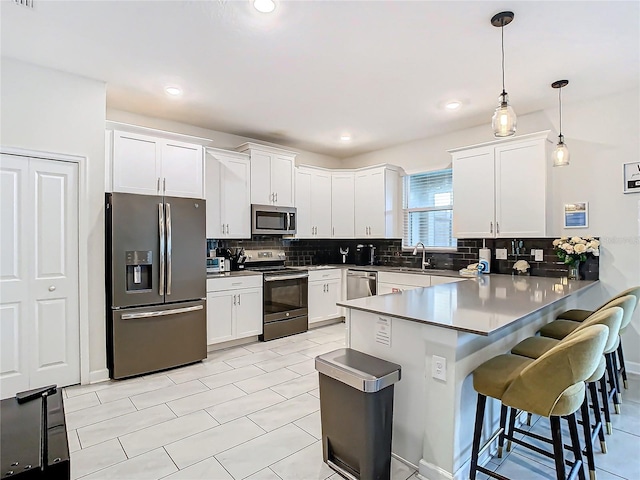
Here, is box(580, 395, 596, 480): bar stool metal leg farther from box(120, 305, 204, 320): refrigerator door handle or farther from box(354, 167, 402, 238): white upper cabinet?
Result: box(354, 167, 402, 238): white upper cabinet

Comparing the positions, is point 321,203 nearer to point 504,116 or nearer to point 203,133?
point 203,133

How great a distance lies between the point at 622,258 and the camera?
3482 mm

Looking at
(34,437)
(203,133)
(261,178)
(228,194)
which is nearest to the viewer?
(34,437)

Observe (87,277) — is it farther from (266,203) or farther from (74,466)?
(266,203)

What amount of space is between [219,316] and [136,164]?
6.20ft

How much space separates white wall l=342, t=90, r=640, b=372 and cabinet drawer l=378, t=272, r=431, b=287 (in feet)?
5.07

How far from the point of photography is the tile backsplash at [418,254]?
395cm

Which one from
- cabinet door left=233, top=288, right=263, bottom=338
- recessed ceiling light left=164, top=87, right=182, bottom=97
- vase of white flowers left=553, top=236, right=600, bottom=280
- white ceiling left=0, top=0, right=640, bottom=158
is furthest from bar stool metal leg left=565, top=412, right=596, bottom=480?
recessed ceiling light left=164, top=87, right=182, bottom=97

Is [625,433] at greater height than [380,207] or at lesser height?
lesser

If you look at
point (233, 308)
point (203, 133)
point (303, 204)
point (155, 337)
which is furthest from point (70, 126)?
point (303, 204)

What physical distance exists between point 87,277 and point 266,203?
2.33m

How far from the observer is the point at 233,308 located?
4238mm

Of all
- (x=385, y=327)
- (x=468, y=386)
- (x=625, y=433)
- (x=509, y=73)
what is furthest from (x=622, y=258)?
(x=385, y=327)

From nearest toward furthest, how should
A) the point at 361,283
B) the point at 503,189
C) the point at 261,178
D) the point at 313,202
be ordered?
the point at 503,189 < the point at 261,178 < the point at 361,283 < the point at 313,202
